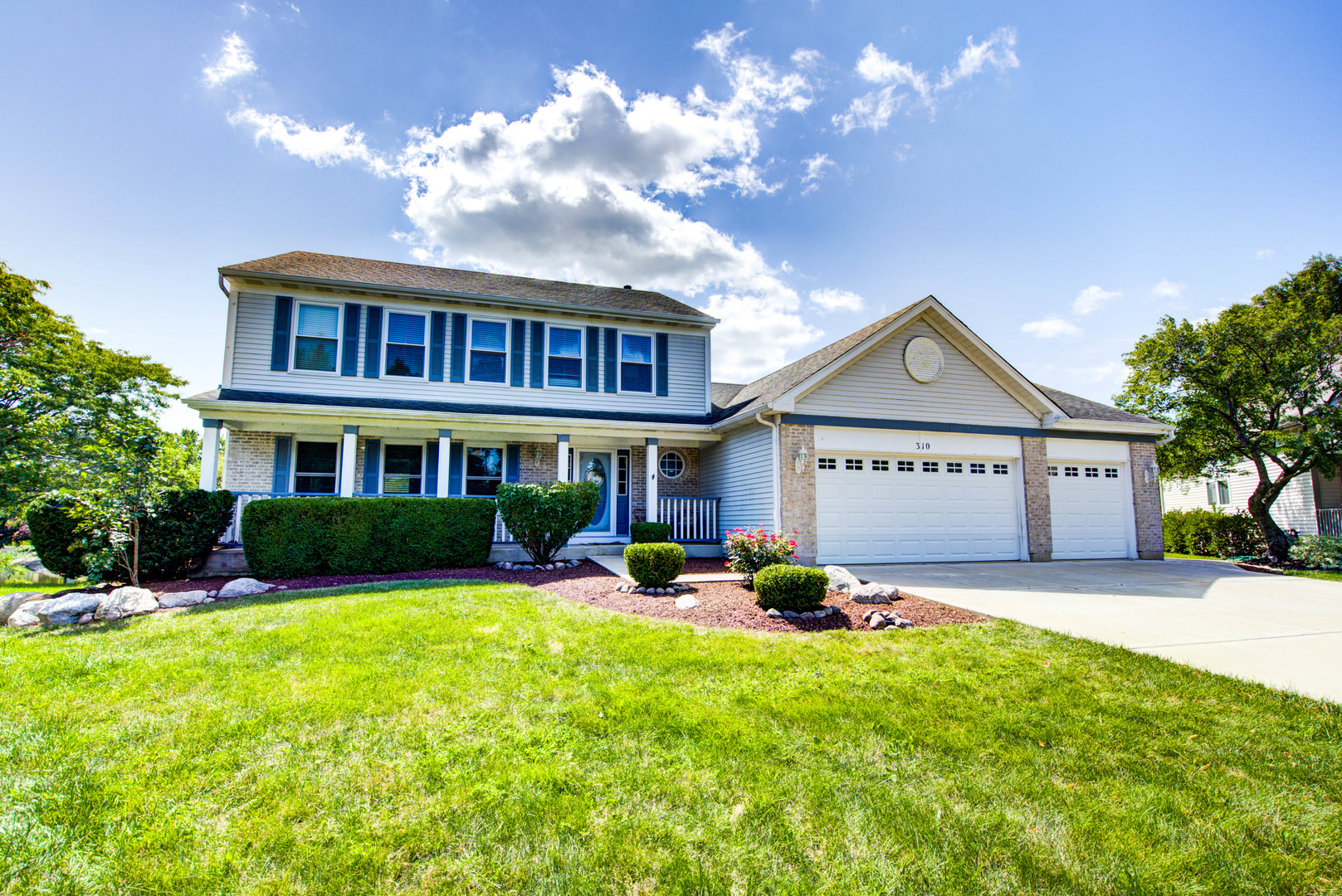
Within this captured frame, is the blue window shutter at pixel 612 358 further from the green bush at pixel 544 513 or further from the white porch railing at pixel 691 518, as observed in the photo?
the green bush at pixel 544 513

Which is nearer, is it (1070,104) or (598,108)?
(1070,104)

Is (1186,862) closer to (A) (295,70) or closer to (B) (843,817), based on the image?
(B) (843,817)

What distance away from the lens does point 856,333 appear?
13289 mm

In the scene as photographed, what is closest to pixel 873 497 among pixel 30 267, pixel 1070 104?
pixel 1070 104

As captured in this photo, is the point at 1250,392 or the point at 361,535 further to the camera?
the point at 1250,392

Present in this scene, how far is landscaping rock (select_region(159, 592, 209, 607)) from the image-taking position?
7176mm

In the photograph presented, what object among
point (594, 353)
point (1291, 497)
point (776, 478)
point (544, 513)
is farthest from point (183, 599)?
point (1291, 497)

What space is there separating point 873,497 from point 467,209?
424 inches

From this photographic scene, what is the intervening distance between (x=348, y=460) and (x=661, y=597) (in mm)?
7553

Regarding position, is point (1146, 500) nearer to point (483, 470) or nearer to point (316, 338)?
point (483, 470)

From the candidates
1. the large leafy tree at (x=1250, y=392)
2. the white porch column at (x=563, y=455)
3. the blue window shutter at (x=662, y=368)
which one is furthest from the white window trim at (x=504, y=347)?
the large leafy tree at (x=1250, y=392)

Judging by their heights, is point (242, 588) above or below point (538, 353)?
below

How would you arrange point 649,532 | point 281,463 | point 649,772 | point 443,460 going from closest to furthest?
1. point 649,772
2. point 443,460
3. point 649,532
4. point 281,463

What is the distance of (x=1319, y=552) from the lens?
1291 cm
